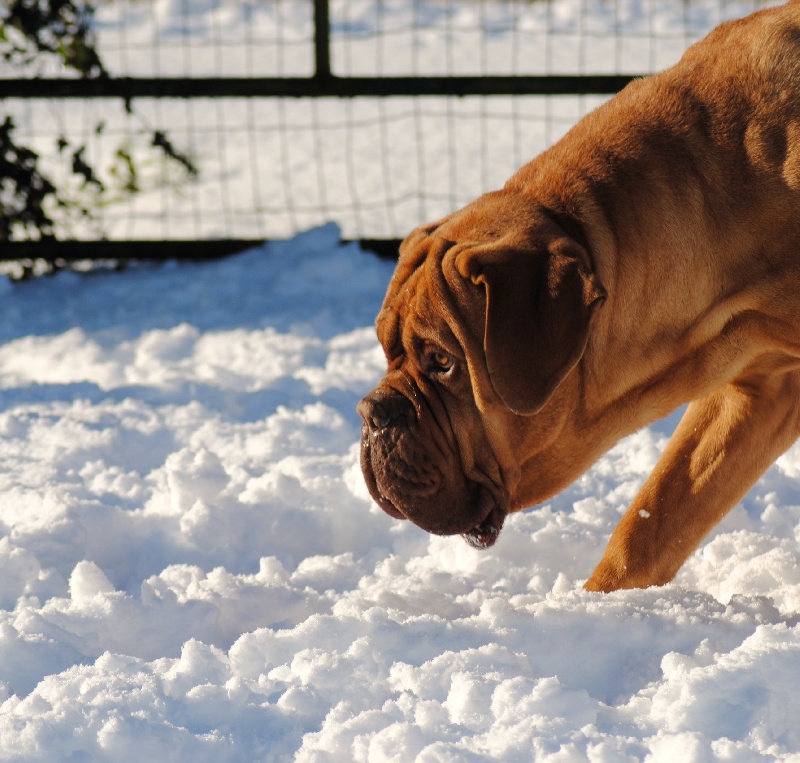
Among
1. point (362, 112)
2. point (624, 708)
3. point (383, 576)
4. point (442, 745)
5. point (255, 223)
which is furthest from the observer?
point (362, 112)

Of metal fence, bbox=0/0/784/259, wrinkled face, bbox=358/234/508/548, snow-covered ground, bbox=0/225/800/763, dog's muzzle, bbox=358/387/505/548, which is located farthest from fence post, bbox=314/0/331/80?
dog's muzzle, bbox=358/387/505/548

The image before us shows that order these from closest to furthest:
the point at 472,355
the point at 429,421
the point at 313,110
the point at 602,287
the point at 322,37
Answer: the point at 602,287, the point at 472,355, the point at 429,421, the point at 322,37, the point at 313,110

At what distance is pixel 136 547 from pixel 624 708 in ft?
5.63

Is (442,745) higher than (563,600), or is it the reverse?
(442,745)

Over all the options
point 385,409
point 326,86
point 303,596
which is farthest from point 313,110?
point 385,409

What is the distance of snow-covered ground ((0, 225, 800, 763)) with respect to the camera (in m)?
2.29

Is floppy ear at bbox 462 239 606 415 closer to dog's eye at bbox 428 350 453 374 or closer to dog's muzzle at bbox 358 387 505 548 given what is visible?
dog's eye at bbox 428 350 453 374

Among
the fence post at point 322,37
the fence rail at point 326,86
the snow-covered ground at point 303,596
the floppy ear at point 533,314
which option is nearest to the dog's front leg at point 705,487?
the snow-covered ground at point 303,596

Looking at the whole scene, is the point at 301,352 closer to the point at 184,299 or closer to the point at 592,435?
the point at 184,299

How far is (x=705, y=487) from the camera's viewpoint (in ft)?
10.7

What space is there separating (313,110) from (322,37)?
3.53 feet

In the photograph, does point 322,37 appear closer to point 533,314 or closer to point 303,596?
point 303,596

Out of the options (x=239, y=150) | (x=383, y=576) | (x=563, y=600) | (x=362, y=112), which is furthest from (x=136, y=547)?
(x=362, y=112)

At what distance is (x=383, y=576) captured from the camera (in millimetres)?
3367
